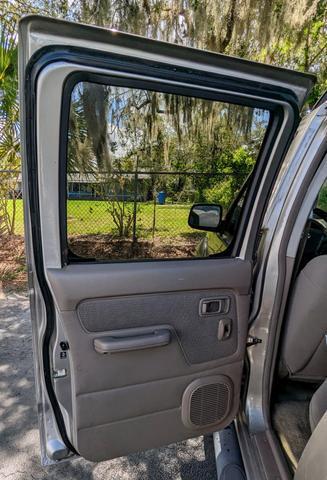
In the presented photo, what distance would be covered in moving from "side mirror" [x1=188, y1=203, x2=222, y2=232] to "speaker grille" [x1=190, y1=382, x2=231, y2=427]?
0.73 meters

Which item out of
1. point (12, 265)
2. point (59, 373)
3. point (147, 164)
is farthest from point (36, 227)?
point (12, 265)

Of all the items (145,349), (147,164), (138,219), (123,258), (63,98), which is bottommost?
(145,349)

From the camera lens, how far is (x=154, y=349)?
137 centimetres

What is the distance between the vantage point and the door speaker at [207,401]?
57.9 inches

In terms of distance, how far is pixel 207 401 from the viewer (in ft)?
4.94

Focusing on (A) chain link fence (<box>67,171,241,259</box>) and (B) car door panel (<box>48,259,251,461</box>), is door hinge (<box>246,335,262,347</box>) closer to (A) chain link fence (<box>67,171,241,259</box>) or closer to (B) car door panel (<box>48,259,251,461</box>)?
(B) car door panel (<box>48,259,251,461</box>)

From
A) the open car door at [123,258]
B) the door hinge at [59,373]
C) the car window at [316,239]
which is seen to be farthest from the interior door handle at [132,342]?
the car window at [316,239]

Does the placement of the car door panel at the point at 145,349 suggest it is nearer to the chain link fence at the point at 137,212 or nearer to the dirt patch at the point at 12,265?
the chain link fence at the point at 137,212

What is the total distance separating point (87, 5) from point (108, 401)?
549cm

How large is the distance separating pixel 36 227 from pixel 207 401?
109 centimetres

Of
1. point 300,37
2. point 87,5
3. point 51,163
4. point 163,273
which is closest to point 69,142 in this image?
point 51,163

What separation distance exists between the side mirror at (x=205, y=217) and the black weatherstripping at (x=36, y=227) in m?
0.68

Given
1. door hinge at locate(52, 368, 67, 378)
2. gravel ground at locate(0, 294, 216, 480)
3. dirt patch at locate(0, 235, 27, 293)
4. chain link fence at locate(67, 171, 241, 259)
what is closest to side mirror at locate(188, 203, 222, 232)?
chain link fence at locate(67, 171, 241, 259)

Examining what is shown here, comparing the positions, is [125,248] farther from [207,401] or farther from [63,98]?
[207,401]
